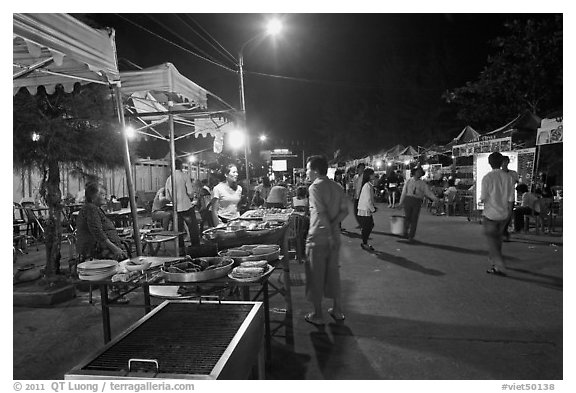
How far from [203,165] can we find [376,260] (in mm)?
21462

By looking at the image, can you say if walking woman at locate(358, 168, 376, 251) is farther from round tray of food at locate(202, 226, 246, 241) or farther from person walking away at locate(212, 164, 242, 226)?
round tray of food at locate(202, 226, 246, 241)

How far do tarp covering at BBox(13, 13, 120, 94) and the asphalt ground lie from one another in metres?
2.89


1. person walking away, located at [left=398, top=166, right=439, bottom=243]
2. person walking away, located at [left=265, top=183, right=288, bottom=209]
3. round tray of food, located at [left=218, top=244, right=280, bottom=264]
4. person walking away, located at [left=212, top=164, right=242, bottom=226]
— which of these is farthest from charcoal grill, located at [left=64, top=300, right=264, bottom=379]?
person walking away, located at [left=398, top=166, right=439, bottom=243]

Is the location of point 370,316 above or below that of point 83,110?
below

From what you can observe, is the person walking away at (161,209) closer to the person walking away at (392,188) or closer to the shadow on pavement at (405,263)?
the shadow on pavement at (405,263)

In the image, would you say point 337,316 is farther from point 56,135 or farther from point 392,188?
point 392,188

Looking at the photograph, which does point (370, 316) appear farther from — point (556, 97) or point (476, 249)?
point (556, 97)

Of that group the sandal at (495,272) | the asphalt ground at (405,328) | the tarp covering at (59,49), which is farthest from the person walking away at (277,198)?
the tarp covering at (59,49)

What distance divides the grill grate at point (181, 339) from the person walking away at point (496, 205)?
16.9 feet

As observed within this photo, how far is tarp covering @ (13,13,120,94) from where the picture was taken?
126 inches

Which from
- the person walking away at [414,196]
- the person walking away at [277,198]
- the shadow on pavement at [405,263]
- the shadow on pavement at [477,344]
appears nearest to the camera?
the shadow on pavement at [477,344]

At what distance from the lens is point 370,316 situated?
16.1ft

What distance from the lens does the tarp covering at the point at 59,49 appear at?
319cm
